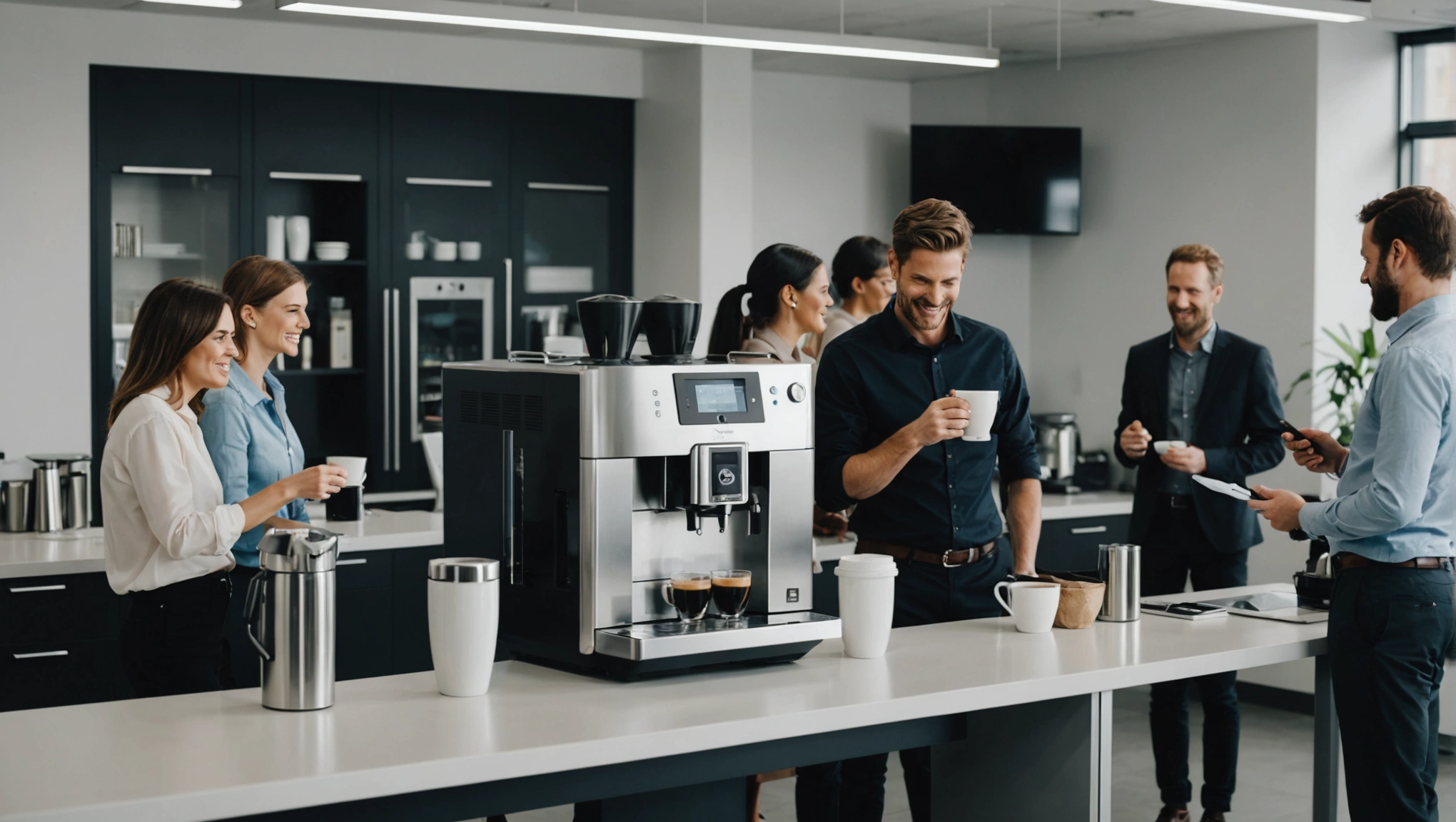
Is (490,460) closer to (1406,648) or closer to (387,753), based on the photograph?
(387,753)

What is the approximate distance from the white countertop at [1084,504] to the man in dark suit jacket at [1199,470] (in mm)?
1044

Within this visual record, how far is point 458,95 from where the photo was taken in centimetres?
631

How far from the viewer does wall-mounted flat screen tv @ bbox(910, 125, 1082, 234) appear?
6516mm

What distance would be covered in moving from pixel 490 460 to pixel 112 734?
0.75 m

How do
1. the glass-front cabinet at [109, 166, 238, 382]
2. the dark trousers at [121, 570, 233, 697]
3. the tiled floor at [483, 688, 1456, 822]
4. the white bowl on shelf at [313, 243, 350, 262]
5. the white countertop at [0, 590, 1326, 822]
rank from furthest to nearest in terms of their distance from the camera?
the white bowl on shelf at [313, 243, 350, 262], the glass-front cabinet at [109, 166, 238, 382], the tiled floor at [483, 688, 1456, 822], the dark trousers at [121, 570, 233, 697], the white countertop at [0, 590, 1326, 822]

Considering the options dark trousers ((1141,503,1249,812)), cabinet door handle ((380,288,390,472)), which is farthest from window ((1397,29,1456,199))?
cabinet door handle ((380,288,390,472))

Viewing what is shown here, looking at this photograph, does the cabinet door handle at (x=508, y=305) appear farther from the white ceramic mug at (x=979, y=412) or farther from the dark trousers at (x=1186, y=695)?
the white ceramic mug at (x=979, y=412)

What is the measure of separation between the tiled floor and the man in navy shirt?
1.48 meters

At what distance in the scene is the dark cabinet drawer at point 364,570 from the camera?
4363 millimetres

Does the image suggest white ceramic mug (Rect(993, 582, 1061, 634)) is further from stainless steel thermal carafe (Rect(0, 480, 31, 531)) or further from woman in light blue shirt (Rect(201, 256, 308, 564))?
stainless steel thermal carafe (Rect(0, 480, 31, 531))

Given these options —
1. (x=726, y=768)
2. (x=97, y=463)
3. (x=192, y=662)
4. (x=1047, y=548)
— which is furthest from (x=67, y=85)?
(x=726, y=768)

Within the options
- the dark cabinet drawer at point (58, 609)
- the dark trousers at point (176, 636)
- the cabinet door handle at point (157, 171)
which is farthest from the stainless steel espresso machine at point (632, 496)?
the cabinet door handle at point (157, 171)

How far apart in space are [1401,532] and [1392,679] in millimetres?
264

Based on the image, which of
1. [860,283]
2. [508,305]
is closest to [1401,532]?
[860,283]
